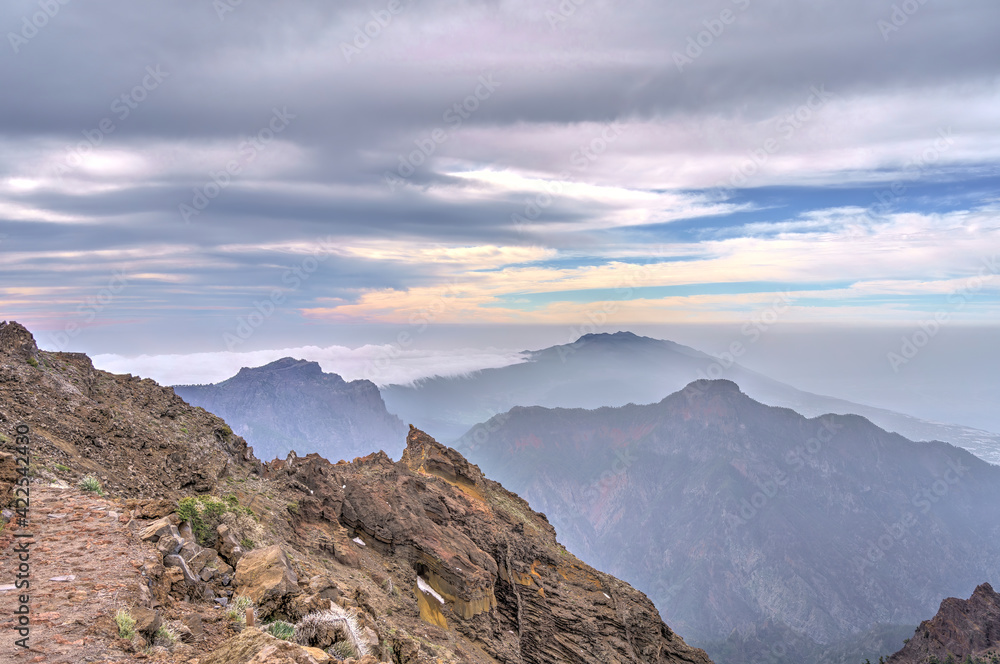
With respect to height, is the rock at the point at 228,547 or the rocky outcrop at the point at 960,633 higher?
the rock at the point at 228,547

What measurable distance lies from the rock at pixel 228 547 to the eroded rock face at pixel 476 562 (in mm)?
16956

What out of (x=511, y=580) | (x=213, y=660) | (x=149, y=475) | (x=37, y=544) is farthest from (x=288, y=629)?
(x=511, y=580)

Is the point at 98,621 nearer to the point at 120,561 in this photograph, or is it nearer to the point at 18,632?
the point at 18,632

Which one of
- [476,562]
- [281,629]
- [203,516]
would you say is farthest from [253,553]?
[476,562]

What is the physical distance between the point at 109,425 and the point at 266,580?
1870cm

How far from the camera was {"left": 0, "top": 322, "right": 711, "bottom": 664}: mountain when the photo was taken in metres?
11.4

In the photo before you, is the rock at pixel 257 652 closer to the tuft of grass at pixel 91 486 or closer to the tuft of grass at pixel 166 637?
the tuft of grass at pixel 166 637

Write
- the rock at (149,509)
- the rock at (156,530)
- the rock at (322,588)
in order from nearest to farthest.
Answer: the rock at (156,530) → the rock at (322,588) → the rock at (149,509)

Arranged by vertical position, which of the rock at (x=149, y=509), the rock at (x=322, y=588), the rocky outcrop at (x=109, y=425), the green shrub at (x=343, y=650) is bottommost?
the green shrub at (x=343, y=650)

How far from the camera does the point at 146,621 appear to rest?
10.5 meters

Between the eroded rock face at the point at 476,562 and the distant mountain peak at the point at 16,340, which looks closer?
the distant mountain peak at the point at 16,340

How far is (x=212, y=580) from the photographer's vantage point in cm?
1385

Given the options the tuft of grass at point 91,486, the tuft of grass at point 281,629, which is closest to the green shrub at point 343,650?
the tuft of grass at point 281,629

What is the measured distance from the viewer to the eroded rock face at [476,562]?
4056 cm
